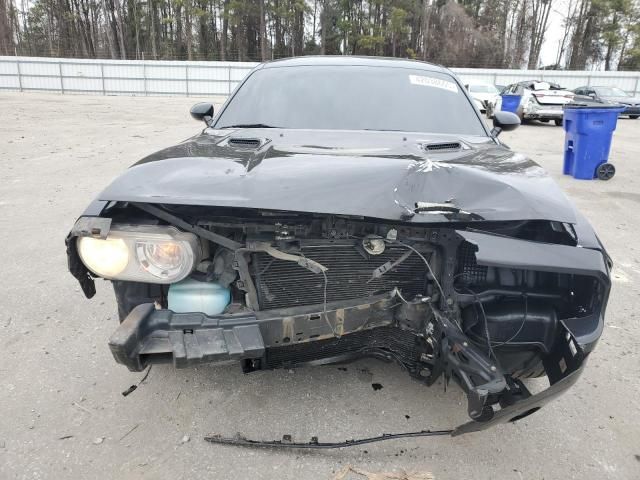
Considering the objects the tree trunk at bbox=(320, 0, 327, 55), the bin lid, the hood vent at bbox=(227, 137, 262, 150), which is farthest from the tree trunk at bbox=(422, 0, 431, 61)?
the hood vent at bbox=(227, 137, 262, 150)

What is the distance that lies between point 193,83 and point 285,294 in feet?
87.3

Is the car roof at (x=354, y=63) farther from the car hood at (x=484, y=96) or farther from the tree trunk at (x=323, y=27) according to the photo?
the tree trunk at (x=323, y=27)

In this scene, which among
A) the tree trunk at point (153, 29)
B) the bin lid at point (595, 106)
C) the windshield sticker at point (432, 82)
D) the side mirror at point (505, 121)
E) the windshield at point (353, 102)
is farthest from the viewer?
the tree trunk at point (153, 29)

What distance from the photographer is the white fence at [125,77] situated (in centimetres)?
2534

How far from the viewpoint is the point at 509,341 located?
5.98 ft

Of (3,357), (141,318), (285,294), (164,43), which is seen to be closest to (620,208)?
(285,294)

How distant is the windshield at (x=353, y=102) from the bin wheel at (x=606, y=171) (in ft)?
18.4

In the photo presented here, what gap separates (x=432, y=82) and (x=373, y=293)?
1779mm

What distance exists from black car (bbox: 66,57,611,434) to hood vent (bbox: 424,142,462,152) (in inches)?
2.0

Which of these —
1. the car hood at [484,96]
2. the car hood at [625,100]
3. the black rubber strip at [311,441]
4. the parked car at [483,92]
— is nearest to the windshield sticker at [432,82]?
the black rubber strip at [311,441]

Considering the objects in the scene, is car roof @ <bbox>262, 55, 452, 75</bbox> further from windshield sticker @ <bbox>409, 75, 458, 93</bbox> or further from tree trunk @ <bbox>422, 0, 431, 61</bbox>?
tree trunk @ <bbox>422, 0, 431, 61</bbox>

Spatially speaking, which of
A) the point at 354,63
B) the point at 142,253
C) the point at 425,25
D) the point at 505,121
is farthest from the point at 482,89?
the point at 425,25

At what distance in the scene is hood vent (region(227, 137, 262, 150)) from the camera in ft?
7.34

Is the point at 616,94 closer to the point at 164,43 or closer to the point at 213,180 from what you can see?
the point at 213,180
